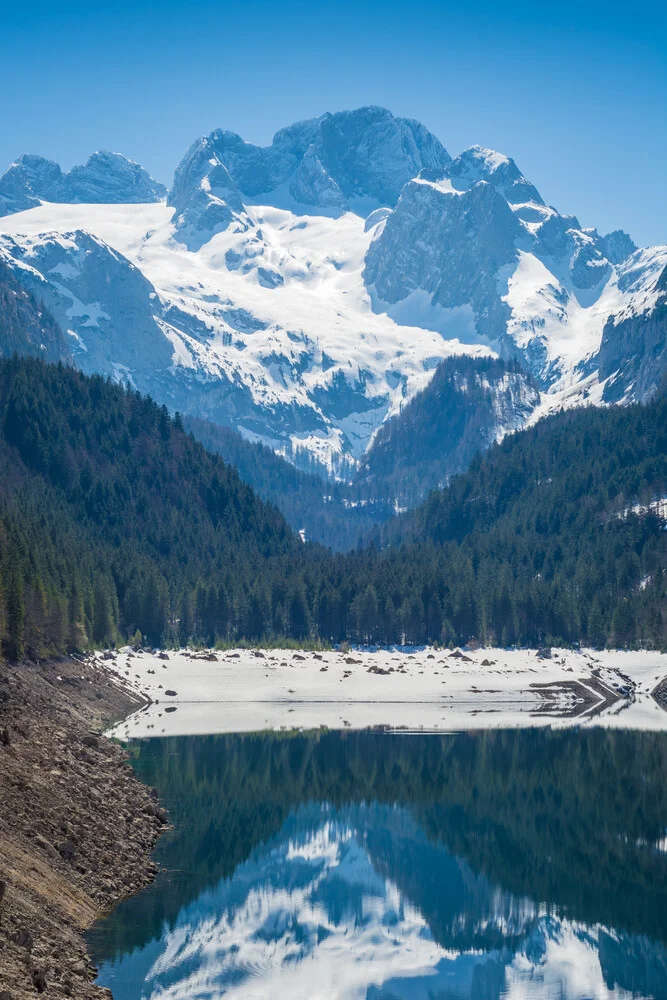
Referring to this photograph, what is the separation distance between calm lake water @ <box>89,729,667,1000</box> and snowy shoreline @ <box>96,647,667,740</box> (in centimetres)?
1858

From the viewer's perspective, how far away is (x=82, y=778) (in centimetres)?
6631

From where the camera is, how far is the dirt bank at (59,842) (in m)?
45.0

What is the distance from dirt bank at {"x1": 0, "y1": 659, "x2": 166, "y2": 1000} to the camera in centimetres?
4497

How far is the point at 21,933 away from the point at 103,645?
4298 inches

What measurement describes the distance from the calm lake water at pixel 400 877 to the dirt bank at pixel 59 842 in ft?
4.96

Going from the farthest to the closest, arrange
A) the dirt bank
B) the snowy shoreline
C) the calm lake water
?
the snowy shoreline, the calm lake water, the dirt bank

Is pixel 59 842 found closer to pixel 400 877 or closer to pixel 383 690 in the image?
pixel 400 877

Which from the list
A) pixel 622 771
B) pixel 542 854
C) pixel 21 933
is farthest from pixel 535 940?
pixel 622 771

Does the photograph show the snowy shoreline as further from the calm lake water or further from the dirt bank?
the dirt bank

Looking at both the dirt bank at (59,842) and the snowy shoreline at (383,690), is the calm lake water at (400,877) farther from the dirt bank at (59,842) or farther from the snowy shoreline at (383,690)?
the snowy shoreline at (383,690)

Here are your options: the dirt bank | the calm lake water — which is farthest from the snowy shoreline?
the dirt bank

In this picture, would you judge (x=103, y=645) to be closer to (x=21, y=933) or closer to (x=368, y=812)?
(x=368, y=812)

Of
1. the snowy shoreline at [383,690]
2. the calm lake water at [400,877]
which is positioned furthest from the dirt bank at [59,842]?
the snowy shoreline at [383,690]

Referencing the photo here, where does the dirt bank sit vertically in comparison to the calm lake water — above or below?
above
